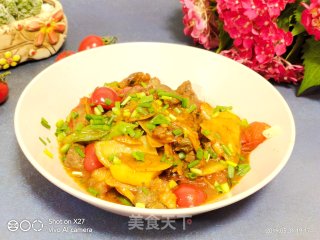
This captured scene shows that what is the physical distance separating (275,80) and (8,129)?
5.34ft

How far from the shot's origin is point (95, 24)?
3227mm

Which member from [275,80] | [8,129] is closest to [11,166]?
[8,129]

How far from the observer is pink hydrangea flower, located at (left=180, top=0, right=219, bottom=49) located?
8.58 feet

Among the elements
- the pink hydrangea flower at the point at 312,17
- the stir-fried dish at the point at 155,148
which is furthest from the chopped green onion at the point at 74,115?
the pink hydrangea flower at the point at 312,17

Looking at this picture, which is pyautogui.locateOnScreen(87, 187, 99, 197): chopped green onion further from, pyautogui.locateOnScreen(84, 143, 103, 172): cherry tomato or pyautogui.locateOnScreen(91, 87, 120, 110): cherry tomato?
pyautogui.locateOnScreen(91, 87, 120, 110): cherry tomato

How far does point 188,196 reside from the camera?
62.7 inches

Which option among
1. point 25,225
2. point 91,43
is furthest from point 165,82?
point 25,225

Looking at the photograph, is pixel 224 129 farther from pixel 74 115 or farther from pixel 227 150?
pixel 74 115

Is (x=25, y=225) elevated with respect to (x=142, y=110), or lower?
lower

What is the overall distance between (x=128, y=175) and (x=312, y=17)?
1.30 meters

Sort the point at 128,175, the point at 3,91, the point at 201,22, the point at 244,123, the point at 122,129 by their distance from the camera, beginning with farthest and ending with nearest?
the point at 201,22 < the point at 3,91 < the point at 244,123 < the point at 122,129 < the point at 128,175

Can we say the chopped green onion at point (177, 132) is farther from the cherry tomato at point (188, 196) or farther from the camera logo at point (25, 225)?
the camera logo at point (25, 225)

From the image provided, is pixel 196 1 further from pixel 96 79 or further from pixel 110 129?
pixel 110 129

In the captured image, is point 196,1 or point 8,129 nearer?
point 8,129
